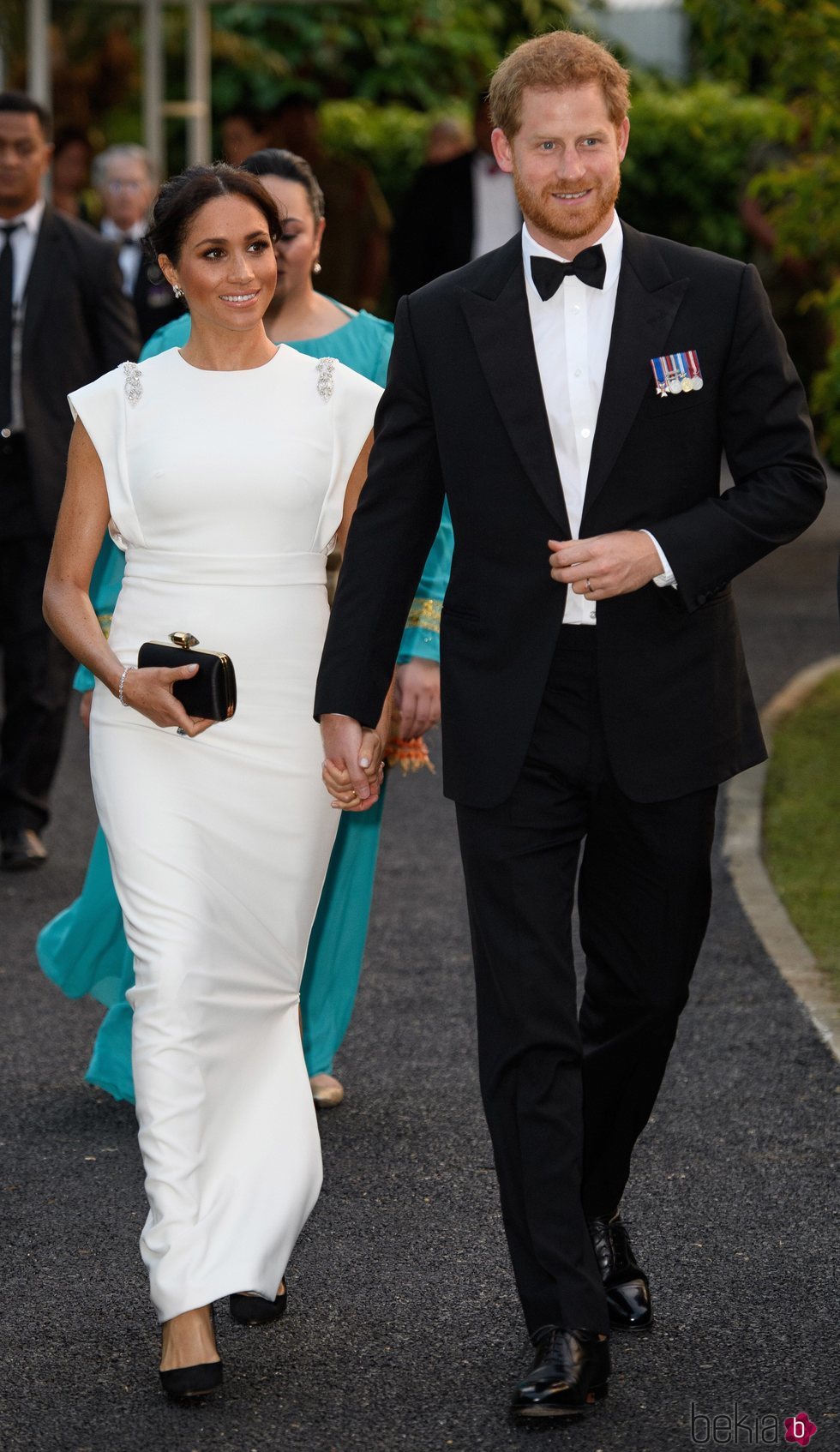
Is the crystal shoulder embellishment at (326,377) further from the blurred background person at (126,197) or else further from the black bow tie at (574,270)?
the blurred background person at (126,197)

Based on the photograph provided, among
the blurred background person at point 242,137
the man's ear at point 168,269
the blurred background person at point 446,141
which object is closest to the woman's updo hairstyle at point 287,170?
the man's ear at point 168,269

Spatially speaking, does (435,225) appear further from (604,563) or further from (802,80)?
(604,563)

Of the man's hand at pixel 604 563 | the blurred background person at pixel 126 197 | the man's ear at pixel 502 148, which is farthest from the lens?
the blurred background person at pixel 126 197

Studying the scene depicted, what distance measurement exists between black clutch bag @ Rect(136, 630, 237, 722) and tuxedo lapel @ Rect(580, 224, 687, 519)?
0.78 meters

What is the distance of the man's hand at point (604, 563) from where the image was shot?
3.68m

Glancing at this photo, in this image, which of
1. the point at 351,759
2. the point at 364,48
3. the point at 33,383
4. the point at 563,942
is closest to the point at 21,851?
the point at 33,383

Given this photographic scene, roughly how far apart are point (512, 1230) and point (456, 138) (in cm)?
1139

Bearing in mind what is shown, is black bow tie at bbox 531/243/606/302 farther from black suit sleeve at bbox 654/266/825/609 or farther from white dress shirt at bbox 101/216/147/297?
white dress shirt at bbox 101/216/147/297

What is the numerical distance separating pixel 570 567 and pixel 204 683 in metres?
Result: 0.83

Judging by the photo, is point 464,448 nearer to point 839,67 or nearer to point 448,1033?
point 448,1033

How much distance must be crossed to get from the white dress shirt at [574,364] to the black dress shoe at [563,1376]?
48.9 inches

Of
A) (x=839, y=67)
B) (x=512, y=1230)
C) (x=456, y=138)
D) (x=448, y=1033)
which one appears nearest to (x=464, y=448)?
(x=512, y=1230)

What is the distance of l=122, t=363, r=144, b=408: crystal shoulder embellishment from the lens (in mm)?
4398

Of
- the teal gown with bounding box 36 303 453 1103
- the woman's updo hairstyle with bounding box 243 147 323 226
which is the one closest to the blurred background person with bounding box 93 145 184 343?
the woman's updo hairstyle with bounding box 243 147 323 226
